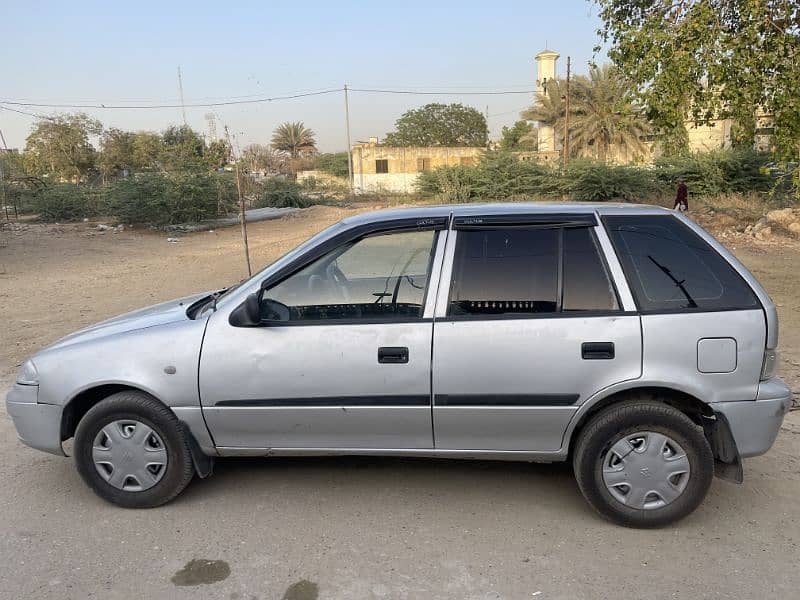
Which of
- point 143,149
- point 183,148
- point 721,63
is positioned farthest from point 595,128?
point 721,63

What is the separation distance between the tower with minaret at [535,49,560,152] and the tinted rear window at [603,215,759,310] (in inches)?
1661

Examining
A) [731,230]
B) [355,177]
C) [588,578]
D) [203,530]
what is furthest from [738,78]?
[355,177]

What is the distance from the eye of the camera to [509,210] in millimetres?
3721

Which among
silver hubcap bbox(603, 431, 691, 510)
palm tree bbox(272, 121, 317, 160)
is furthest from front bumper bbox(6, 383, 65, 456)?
palm tree bbox(272, 121, 317, 160)

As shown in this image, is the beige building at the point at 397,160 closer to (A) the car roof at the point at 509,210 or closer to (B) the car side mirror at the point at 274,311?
(A) the car roof at the point at 509,210

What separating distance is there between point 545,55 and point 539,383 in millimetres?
52824

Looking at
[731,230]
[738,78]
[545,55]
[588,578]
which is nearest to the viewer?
[588,578]

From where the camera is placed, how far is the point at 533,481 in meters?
4.04

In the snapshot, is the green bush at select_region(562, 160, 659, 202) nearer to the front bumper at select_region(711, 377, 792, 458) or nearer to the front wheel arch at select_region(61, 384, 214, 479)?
the front bumper at select_region(711, 377, 792, 458)

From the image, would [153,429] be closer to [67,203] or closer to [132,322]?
[132,322]

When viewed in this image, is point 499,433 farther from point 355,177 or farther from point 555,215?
point 355,177

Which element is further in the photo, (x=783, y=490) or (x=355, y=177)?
(x=355, y=177)

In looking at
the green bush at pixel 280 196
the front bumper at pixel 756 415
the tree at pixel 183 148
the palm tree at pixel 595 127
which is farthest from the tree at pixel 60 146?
the front bumper at pixel 756 415

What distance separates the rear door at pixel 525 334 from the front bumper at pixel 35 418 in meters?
2.20
